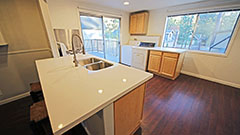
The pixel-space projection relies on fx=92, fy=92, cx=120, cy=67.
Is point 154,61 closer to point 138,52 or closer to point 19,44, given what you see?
point 138,52

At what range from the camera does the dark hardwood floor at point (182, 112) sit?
4.55 ft

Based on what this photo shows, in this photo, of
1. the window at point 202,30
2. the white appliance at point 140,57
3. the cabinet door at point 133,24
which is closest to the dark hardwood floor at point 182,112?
the white appliance at point 140,57

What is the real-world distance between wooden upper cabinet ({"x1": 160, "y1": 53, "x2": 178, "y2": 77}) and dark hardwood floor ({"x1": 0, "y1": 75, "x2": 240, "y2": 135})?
1.71 ft

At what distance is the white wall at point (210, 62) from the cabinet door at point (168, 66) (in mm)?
876

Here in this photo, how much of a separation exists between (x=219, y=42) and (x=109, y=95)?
366 cm

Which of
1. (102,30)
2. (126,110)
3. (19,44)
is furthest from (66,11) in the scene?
(126,110)

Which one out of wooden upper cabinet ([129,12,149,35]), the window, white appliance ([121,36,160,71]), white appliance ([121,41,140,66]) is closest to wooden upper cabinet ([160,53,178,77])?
white appliance ([121,36,160,71])

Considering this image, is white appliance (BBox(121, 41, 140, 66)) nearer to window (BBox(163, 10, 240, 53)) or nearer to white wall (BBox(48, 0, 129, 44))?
window (BBox(163, 10, 240, 53))

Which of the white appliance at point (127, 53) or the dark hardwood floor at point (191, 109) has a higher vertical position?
the white appliance at point (127, 53)

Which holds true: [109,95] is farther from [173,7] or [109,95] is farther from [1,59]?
[173,7]

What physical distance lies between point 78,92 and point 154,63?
9.36ft

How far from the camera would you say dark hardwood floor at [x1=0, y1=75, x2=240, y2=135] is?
1388mm

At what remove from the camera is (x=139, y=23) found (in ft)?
12.9

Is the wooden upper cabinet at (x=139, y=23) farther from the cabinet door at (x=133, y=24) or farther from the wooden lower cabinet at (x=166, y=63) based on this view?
the wooden lower cabinet at (x=166, y=63)
